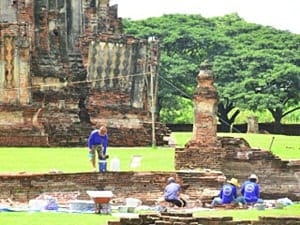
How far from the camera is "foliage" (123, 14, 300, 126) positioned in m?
53.7

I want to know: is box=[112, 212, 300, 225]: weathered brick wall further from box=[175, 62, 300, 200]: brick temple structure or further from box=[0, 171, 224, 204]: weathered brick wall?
box=[175, 62, 300, 200]: brick temple structure

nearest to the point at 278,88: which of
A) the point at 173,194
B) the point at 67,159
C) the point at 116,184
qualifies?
the point at 67,159

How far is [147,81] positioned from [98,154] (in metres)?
14.6

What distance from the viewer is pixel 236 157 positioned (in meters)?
24.8

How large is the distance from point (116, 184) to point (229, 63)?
35.0m

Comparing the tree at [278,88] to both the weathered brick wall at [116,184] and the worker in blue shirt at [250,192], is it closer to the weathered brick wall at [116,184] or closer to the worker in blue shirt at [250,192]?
the weathered brick wall at [116,184]

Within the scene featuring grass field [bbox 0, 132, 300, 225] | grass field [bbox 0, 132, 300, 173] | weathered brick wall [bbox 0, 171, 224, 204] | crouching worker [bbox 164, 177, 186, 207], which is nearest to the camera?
grass field [bbox 0, 132, 300, 225]

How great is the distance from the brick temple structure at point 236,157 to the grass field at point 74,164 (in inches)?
45.8

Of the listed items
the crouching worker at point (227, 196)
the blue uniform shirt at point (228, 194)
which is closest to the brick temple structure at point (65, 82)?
the crouching worker at point (227, 196)

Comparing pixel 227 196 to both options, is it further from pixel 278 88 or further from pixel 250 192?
pixel 278 88

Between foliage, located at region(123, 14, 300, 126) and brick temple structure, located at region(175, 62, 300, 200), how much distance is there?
86.3 ft

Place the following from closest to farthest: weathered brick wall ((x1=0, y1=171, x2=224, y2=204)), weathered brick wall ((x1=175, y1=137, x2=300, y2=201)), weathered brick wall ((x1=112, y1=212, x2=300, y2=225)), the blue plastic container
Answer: weathered brick wall ((x1=112, y1=212, x2=300, y2=225)) < weathered brick wall ((x1=0, y1=171, x2=224, y2=204)) < the blue plastic container < weathered brick wall ((x1=175, y1=137, x2=300, y2=201))

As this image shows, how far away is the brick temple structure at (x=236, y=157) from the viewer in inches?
969

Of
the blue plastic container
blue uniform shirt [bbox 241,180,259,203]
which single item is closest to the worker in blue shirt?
blue uniform shirt [bbox 241,180,259,203]
